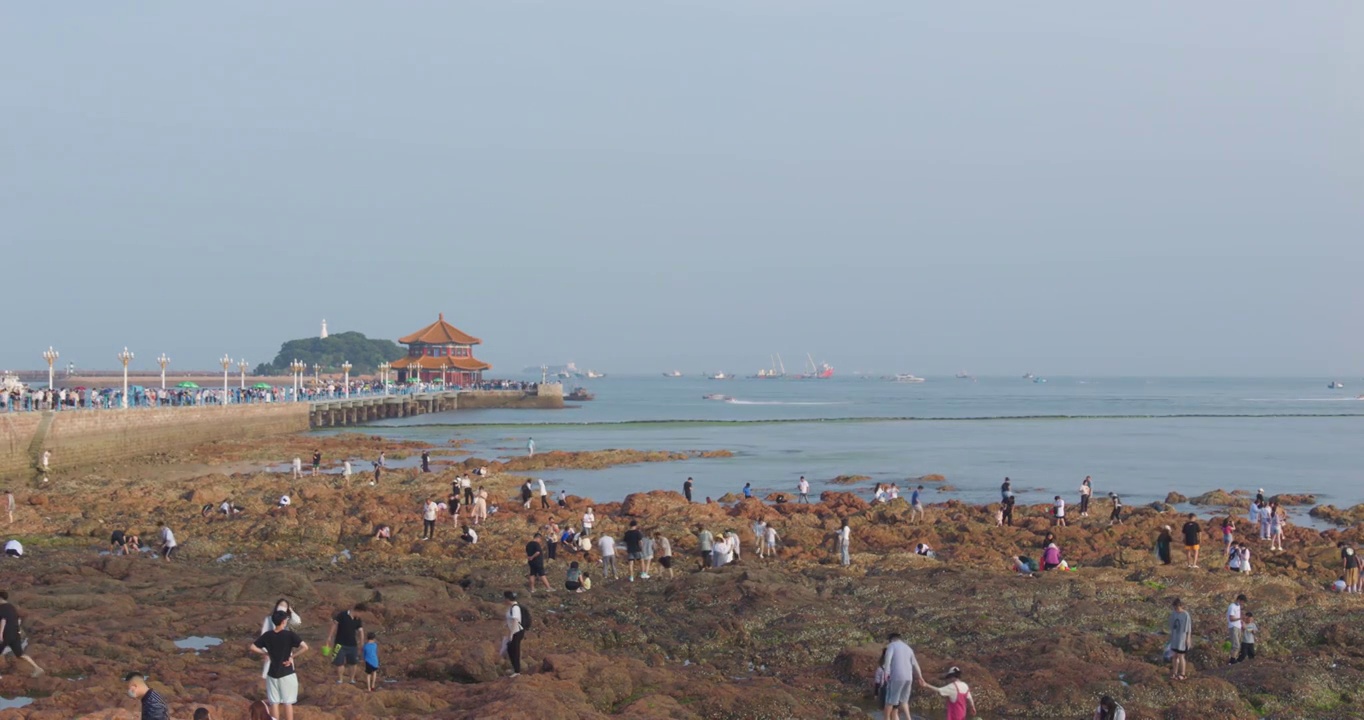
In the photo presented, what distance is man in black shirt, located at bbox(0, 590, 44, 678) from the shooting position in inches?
522

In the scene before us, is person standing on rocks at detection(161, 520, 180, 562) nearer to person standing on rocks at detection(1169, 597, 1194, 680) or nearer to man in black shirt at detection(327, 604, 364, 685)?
man in black shirt at detection(327, 604, 364, 685)

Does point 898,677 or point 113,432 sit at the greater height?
point 113,432

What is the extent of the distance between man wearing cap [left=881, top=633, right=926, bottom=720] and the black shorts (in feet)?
21.2

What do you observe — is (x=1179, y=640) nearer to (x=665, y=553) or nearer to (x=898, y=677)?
(x=898, y=677)

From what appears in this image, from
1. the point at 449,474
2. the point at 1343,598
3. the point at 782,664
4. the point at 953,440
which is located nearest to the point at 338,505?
the point at 449,474

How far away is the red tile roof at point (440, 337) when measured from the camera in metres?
138

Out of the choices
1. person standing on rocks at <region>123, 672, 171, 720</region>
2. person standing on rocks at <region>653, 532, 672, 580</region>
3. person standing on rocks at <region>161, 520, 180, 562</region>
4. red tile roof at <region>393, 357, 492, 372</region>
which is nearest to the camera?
person standing on rocks at <region>123, 672, 171, 720</region>

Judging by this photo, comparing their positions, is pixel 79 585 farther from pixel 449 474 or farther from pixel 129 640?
pixel 449 474

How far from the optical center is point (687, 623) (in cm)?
1756

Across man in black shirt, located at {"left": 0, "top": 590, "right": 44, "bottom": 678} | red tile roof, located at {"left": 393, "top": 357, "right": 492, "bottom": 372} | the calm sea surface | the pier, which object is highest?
red tile roof, located at {"left": 393, "top": 357, "right": 492, "bottom": 372}

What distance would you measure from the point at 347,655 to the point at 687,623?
5734 millimetres

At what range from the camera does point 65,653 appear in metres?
14.1

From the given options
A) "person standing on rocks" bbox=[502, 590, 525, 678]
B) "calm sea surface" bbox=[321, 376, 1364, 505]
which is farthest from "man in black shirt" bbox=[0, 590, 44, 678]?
"calm sea surface" bbox=[321, 376, 1364, 505]

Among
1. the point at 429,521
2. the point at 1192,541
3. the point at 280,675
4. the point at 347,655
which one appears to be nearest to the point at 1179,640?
the point at 1192,541
